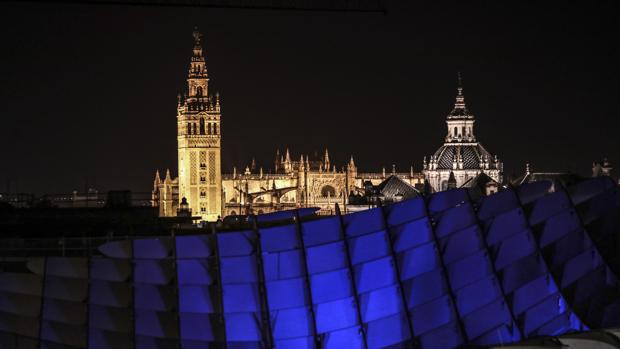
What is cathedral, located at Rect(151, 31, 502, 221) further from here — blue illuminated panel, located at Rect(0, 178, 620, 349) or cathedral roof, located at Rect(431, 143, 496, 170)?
blue illuminated panel, located at Rect(0, 178, 620, 349)

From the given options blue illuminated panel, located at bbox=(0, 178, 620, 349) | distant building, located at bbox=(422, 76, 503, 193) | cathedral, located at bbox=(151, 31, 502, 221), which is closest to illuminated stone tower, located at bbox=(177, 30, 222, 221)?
cathedral, located at bbox=(151, 31, 502, 221)

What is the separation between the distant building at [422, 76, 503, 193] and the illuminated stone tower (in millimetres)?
22267

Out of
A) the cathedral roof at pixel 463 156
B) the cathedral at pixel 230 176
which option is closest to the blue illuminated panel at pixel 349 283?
the cathedral at pixel 230 176

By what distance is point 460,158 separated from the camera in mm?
154750

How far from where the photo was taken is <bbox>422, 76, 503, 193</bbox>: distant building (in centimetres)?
15250

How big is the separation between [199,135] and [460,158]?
27.6 metres

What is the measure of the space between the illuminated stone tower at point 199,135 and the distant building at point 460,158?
73.1ft

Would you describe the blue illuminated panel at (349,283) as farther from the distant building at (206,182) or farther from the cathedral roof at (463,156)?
the cathedral roof at (463,156)

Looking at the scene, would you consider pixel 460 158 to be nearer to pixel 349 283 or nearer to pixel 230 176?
pixel 230 176

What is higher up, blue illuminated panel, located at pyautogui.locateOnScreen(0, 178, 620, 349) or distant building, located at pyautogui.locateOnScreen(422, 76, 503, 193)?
distant building, located at pyautogui.locateOnScreen(422, 76, 503, 193)

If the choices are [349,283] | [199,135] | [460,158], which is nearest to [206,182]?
[199,135]

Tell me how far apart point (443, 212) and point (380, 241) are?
5.46 feet

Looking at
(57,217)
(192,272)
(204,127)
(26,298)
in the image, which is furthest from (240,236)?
(204,127)

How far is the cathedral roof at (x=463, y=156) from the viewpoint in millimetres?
154500
